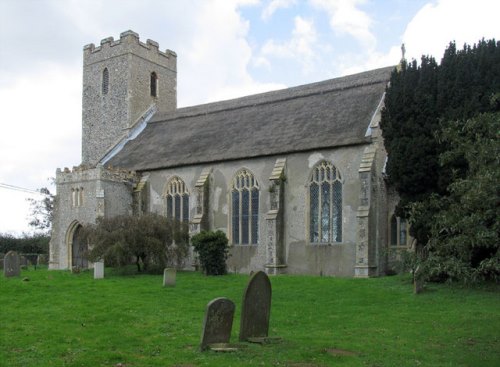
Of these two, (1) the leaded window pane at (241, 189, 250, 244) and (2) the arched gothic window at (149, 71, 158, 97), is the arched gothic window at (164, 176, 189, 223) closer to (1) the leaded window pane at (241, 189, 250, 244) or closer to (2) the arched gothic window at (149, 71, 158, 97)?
(1) the leaded window pane at (241, 189, 250, 244)

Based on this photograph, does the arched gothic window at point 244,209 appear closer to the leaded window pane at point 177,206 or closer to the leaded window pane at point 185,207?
the leaded window pane at point 185,207

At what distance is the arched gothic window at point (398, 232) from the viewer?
25.2m

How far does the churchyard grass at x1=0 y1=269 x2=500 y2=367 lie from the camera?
10.3 m

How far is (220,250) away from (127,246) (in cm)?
420

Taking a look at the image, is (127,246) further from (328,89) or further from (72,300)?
(328,89)

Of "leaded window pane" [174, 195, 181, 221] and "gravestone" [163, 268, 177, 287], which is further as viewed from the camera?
"leaded window pane" [174, 195, 181, 221]

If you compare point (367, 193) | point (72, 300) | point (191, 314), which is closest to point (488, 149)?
point (191, 314)

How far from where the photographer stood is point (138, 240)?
26141 mm

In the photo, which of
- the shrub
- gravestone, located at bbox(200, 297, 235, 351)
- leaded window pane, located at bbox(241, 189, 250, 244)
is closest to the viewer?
gravestone, located at bbox(200, 297, 235, 351)

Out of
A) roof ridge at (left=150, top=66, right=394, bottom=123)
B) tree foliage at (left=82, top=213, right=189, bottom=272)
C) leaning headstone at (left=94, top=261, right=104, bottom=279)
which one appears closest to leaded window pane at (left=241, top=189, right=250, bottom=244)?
tree foliage at (left=82, top=213, right=189, bottom=272)

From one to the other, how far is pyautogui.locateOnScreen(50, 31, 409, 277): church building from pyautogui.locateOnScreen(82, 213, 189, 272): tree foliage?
2.12 metres

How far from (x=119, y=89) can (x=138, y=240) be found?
17.6 metres

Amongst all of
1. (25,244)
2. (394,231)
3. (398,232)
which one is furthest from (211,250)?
(25,244)

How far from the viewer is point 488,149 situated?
960 cm
